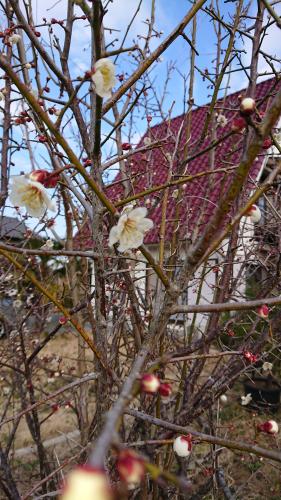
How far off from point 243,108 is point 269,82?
10.5 meters

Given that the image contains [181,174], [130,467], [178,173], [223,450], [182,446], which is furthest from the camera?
[223,450]

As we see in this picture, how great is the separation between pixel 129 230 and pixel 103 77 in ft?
1.52

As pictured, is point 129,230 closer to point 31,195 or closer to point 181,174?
point 31,195

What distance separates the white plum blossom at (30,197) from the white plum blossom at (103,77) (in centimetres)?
35

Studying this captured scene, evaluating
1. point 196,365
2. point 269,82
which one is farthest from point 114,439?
point 269,82

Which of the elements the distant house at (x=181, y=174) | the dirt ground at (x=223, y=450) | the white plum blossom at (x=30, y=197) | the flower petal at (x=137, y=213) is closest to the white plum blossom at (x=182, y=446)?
the distant house at (x=181, y=174)

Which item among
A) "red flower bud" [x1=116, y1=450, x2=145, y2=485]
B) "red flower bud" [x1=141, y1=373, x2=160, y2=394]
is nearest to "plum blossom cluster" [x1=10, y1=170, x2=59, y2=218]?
"red flower bud" [x1=141, y1=373, x2=160, y2=394]

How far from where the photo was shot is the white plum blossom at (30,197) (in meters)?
1.32

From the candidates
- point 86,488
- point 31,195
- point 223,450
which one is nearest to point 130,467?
point 86,488

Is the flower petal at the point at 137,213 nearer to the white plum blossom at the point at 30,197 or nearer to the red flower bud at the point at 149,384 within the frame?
the white plum blossom at the point at 30,197

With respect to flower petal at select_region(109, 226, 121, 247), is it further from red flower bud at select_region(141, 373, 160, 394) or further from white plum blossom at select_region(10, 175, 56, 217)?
red flower bud at select_region(141, 373, 160, 394)

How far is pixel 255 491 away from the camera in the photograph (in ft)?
13.5

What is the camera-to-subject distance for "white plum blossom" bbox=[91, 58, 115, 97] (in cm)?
115

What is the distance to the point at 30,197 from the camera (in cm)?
138
